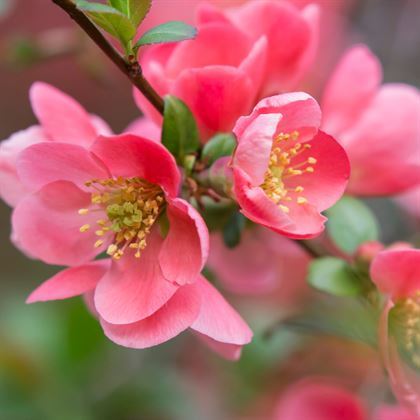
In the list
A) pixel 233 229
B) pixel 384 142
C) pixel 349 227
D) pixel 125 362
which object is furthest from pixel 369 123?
pixel 125 362

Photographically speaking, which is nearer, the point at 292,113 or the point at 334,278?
the point at 292,113

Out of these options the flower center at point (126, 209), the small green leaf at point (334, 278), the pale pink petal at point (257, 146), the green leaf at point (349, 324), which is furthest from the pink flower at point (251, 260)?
the pale pink petal at point (257, 146)

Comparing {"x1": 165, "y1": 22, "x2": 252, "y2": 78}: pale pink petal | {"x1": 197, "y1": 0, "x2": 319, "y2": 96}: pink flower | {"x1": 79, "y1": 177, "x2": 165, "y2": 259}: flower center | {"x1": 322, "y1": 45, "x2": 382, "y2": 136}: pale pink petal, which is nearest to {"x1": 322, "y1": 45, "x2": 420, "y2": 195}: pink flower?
{"x1": 322, "y1": 45, "x2": 382, "y2": 136}: pale pink petal

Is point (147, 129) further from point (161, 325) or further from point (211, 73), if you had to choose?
point (161, 325)

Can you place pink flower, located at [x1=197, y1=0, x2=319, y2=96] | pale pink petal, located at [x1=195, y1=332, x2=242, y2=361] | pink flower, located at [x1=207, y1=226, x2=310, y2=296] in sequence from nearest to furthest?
pale pink petal, located at [x1=195, y1=332, x2=242, y2=361] → pink flower, located at [x1=197, y1=0, x2=319, y2=96] → pink flower, located at [x1=207, y1=226, x2=310, y2=296]

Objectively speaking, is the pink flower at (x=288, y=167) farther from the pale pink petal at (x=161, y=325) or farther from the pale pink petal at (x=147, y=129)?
the pale pink petal at (x=147, y=129)

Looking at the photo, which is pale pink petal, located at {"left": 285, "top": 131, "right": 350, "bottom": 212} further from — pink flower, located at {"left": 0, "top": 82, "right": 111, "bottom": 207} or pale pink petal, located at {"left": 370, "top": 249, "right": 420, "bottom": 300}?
pink flower, located at {"left": 0, "top": 82, "right": 111, "bottom": 207}

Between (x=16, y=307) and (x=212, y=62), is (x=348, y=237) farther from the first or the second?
(x=16, y=307)
